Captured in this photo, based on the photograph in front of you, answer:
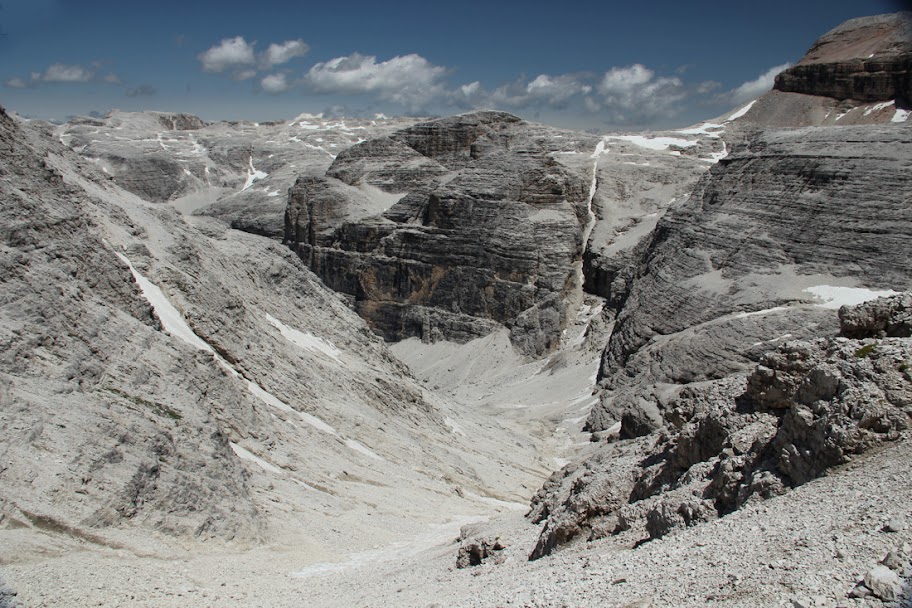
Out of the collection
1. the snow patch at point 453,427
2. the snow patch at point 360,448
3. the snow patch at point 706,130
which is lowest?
the snow patch at point 453,427

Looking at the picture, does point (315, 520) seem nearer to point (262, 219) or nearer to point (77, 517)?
point (77, 517)

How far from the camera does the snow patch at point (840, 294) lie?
41.2m

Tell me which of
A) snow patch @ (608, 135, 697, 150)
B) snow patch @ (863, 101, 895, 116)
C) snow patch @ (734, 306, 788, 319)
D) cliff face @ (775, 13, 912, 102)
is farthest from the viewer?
cliff face @ (775, 13, 912, 102)

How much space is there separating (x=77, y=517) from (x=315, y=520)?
8122 millimetres

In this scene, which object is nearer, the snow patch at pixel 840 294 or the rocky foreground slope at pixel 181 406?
the rocky foreground slope at pixel 181 406

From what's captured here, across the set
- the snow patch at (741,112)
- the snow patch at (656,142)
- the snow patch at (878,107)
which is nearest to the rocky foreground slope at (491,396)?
the snow patch at (656,142)

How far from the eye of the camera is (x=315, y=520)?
2148 cm

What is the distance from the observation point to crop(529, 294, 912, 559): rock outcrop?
37.8 ft

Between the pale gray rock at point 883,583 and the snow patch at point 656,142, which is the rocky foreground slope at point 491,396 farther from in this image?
the snow patch at point 656,142

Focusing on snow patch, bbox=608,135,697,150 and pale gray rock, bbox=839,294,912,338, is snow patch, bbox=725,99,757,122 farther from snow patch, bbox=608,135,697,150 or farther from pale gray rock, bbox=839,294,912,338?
pale gray rock, bbox=839,294,912,338

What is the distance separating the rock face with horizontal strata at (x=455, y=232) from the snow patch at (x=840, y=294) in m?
32.8

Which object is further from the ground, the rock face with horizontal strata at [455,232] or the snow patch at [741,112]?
the snow patch at [741,112]

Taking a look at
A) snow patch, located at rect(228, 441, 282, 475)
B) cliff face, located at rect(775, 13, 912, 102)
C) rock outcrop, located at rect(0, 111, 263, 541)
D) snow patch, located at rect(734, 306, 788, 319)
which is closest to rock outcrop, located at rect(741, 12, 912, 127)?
cliff face, located at rect(775, 13, 912, 102)

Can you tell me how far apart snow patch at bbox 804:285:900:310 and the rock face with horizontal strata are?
32.8 metres
